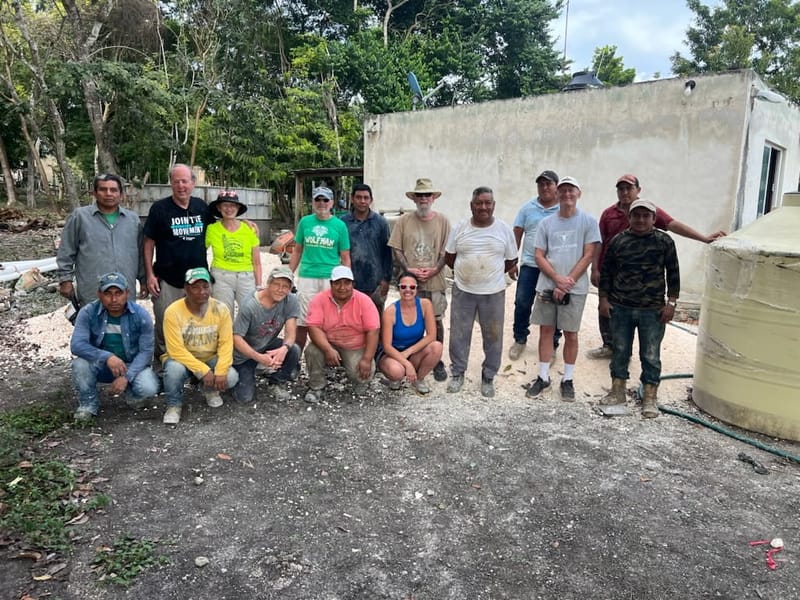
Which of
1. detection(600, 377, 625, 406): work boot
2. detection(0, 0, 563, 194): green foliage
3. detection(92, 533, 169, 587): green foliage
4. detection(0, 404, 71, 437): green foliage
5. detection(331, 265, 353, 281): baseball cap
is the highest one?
detection(0, 0, 563, 194): green foliage

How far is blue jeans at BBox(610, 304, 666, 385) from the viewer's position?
4344 mm

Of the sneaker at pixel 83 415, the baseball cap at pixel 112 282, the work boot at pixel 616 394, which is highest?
the baseball cap at pixel 112 282

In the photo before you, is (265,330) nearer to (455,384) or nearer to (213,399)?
(213,399)

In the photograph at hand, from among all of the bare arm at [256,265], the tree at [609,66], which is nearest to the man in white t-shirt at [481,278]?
the bare arm at [256,265]

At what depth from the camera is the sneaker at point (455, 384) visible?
4895mm

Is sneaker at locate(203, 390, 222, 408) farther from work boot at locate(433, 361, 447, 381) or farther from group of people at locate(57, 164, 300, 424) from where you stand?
work boot at locate(433, 361, 447, 381)

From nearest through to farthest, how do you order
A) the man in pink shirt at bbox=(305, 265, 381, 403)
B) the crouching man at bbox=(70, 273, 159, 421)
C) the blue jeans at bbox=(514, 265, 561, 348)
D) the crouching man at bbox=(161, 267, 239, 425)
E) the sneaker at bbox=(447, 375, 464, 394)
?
the crouching man at bbox=(70, 273, 159, 421)
the crouching man at bbox=(161, 267, 239, 425)
the man in pink shirt at bbox=(305, 265, 381, 403)
the sneaker at bbox=(447, 375, 464, 394)
the blue jeans at bbox=(514, 265, 561, 348)

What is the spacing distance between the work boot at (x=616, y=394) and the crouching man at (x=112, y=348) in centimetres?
354

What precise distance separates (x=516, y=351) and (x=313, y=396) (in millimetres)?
2153

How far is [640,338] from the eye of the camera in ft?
14.6

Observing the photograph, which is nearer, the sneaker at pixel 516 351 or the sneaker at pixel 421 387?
the sneaker at pixel 421 387

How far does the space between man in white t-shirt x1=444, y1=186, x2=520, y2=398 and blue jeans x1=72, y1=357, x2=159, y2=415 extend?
7.94 ft

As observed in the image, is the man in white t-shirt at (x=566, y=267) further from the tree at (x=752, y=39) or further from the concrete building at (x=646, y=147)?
the tree at (x=752, y=39)

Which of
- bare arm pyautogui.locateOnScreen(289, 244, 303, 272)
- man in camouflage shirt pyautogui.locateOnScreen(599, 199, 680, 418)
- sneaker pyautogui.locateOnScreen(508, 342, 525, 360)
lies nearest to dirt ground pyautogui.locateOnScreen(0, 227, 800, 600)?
man in camouflage shirt pyautogui.locateOnScreen(599, 199, 680, 418)
